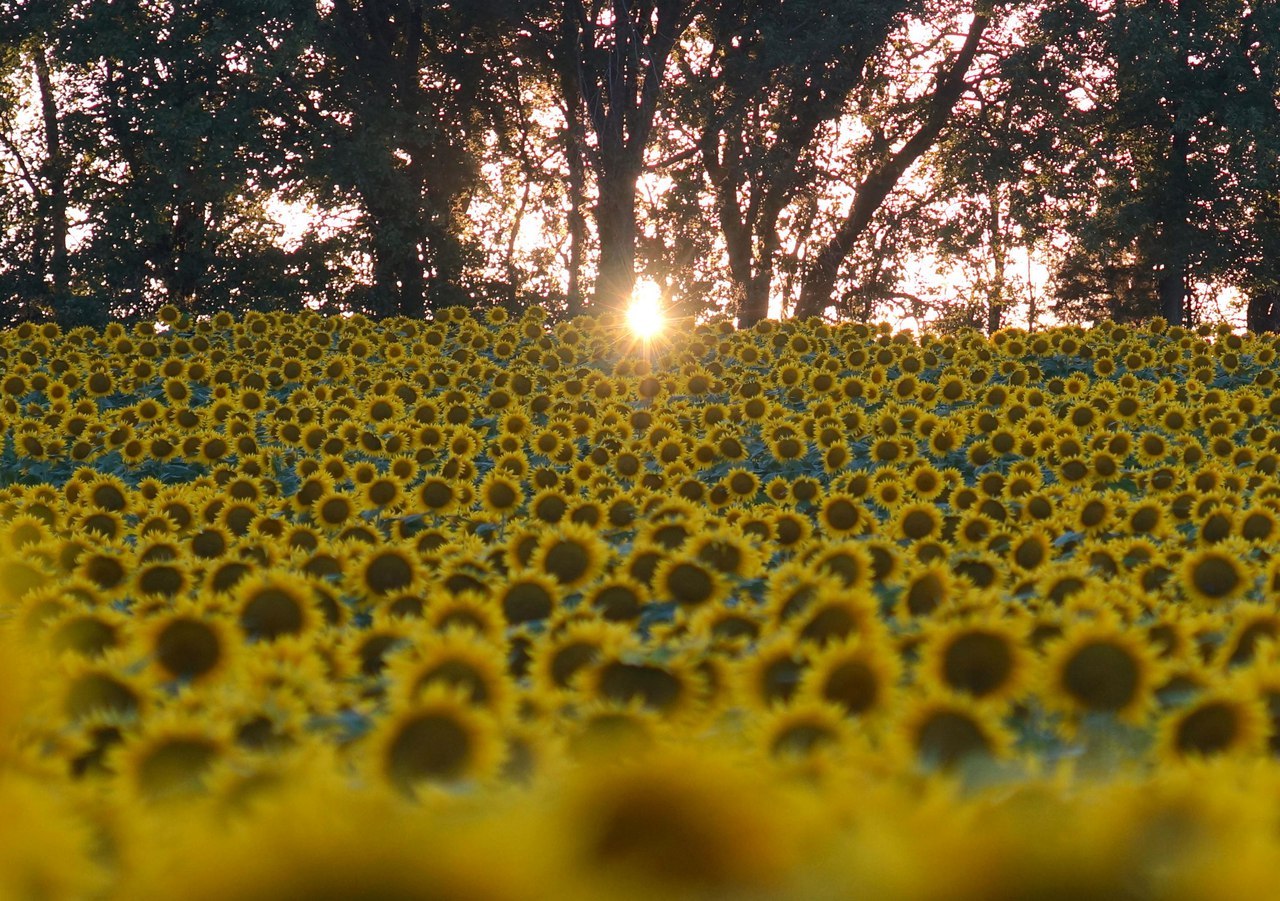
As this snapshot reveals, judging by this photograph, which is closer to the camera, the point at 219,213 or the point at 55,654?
the point at 55,654

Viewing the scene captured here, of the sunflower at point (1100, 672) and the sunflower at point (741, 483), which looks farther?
the sunflower at point (741, 483)

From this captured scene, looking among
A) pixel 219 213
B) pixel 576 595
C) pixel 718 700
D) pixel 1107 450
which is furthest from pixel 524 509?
pixel 219 213

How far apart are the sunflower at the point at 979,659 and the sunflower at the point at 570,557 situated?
123 cm

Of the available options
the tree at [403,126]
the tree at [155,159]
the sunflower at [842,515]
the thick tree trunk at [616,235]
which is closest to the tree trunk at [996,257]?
the thick tree trunk at [616,235]

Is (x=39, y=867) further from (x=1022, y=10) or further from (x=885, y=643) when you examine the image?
(x=1022, y=10)

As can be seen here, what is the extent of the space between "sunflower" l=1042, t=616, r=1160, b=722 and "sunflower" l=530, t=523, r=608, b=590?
1.38 metres

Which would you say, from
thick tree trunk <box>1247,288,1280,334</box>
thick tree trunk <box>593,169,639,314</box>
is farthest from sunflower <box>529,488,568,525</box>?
thick tree trunk <box>1247,288,1280,334</box>

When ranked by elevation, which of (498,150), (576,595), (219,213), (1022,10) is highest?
(1022,10)

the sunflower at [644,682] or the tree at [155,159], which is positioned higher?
the tree at [155,159]

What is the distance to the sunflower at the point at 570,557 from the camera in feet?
10.6

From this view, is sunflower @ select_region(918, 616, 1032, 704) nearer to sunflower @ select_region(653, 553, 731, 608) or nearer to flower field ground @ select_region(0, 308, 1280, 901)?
flower field ground @ select_region(0, 308, 1280, 901)

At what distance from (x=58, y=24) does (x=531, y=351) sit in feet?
49.5

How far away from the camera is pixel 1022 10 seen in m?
22.2

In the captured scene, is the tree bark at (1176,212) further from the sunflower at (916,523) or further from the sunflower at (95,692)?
the sunflower at (95,692)
